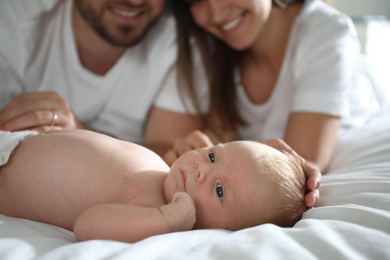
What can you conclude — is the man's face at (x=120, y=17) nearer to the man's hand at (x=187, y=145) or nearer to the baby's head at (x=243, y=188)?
the man's hand at (x=187, y=145)

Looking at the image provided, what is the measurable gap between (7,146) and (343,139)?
121cm

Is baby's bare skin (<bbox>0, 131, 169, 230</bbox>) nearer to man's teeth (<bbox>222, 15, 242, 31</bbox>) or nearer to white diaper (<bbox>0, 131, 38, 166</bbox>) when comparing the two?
white diaper (<bbox>0, 131, 38, 166</bbox>)

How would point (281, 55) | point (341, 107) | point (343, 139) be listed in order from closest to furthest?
1. point (341, 107)
2. point (343, 139)
3. point (281, 55)

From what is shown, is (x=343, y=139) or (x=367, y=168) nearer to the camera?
(x=367, y=168)

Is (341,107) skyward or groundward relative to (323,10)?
groundward

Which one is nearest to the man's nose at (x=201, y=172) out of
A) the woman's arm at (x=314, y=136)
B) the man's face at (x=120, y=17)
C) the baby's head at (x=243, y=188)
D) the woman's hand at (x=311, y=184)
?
the baby's head at (x=243, y=188)

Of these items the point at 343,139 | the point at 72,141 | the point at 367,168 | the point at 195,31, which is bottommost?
the point at 343,139

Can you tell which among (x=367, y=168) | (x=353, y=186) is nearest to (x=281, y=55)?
(x=367, y=168)

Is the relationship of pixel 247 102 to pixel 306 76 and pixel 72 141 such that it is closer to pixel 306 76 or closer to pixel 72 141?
pixel 306 76

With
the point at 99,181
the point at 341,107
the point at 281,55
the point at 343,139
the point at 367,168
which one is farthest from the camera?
the point at 281,55

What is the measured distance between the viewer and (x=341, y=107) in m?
1.43

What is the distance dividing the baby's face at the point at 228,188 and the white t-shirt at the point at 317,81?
60cm

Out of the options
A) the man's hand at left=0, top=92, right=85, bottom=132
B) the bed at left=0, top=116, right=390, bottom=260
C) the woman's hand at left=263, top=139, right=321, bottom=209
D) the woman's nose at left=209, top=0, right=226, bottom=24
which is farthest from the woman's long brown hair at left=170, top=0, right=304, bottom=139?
the bed at left=0, top=116, right=390, bottom=260

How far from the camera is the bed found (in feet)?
2.16
